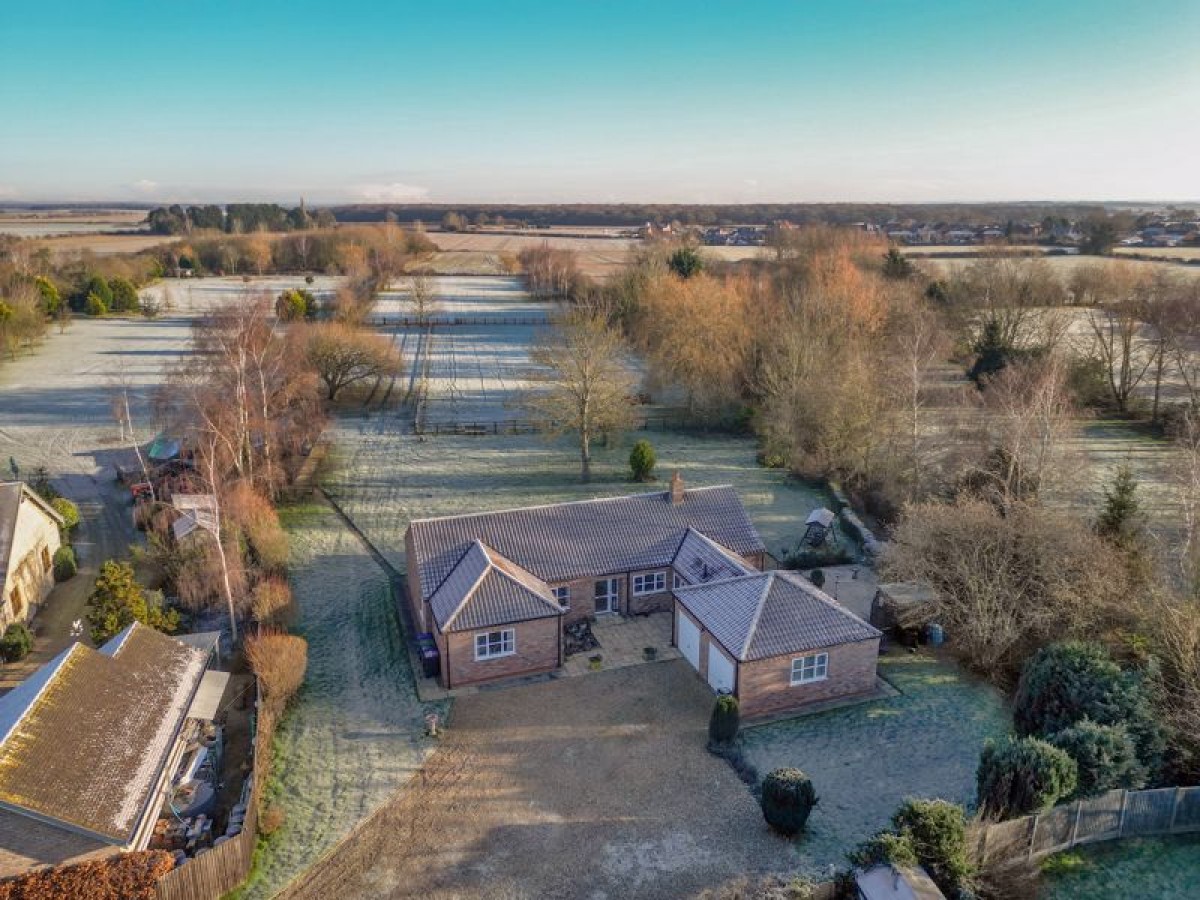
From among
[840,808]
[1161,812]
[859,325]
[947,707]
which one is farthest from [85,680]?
[859,325]

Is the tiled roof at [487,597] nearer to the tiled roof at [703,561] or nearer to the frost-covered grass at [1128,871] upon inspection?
the tiled roof at [703,561]

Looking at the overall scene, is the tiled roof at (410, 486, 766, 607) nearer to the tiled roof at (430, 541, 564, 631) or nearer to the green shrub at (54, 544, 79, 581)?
the tiled roof at (430, 541, 564, 631)

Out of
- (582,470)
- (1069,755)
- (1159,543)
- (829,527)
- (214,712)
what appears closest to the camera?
(1069,755)

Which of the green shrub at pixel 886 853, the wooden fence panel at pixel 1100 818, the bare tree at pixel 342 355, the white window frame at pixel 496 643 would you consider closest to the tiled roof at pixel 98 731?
the white window frame at pixel 496 643

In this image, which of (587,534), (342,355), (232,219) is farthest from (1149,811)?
(232,219)

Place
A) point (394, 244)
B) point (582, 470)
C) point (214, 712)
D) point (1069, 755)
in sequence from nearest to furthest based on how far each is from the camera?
point (1069, 755) < point (214, 712) < point (582, 470) < point (394, 244)

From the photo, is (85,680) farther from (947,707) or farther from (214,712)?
(947,707)

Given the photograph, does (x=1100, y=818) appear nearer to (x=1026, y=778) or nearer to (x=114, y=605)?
(x=1026, y=778)
